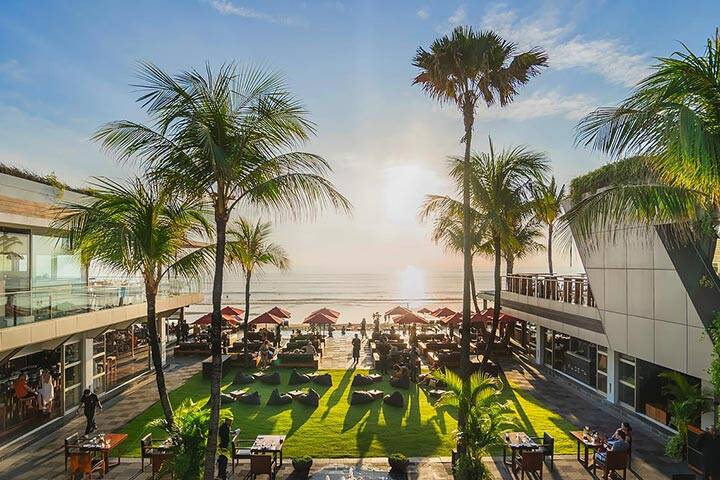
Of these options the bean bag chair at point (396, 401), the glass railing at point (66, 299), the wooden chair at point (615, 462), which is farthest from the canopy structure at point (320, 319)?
the wooden chair at point (615, 462)

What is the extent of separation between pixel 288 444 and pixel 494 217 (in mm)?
9112

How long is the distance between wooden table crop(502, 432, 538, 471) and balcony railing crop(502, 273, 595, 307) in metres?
8.62

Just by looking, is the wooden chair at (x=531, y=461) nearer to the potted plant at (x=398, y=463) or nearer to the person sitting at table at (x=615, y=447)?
the person sitting at table at (x=615, y=447)

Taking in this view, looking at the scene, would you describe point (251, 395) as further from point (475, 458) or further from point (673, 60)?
point (673, 60)

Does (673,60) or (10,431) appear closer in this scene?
(673,60)

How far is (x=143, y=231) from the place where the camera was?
38.0ft

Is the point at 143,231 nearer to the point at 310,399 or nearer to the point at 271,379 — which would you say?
the point at 310,399

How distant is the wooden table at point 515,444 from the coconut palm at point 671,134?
6.14 m

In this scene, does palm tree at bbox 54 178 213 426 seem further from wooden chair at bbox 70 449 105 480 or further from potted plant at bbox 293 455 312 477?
potted plant at bbox 293 455 312 477

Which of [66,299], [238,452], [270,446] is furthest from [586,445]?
[66,299]

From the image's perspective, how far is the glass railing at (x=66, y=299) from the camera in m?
13.6

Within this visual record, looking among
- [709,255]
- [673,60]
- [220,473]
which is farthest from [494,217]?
[220,473]

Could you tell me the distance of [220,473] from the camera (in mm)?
11102

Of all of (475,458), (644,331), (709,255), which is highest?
(709,255)
